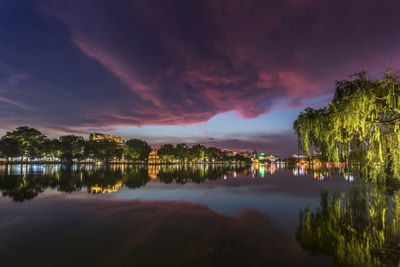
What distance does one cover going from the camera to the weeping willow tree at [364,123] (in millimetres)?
7998

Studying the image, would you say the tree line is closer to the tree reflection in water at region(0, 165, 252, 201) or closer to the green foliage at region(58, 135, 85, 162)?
the green foliage at region(58, 135, 85, 162)

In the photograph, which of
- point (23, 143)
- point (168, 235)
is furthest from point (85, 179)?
point (23, 143)

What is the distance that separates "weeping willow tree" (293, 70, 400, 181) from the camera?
8.00m

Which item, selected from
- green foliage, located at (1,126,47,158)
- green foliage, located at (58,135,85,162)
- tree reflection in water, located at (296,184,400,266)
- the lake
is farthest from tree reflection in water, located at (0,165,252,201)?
green foliage, located at (58,135,85,162)

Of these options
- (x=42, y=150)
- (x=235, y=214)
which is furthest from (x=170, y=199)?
(x=42, y=150)

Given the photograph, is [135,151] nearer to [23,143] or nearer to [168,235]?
[23,143]

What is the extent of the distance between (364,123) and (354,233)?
197 inches

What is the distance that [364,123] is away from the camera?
815 centimetres

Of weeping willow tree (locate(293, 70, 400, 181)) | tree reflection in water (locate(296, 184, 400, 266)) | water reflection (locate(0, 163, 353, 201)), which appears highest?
weeping willow tree (locate(293, 70, 400, 181))

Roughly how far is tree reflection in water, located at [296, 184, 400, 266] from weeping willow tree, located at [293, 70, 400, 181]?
2.87m

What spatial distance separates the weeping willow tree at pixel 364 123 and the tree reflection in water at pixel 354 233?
9.41 feet

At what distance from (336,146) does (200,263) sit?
34.3 feet

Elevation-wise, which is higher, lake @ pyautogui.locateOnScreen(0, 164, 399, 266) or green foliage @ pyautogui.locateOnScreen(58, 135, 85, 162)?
green foliage @ pyautogui.locateOnScreen(58, 135, 85, 162)

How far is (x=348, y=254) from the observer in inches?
274
